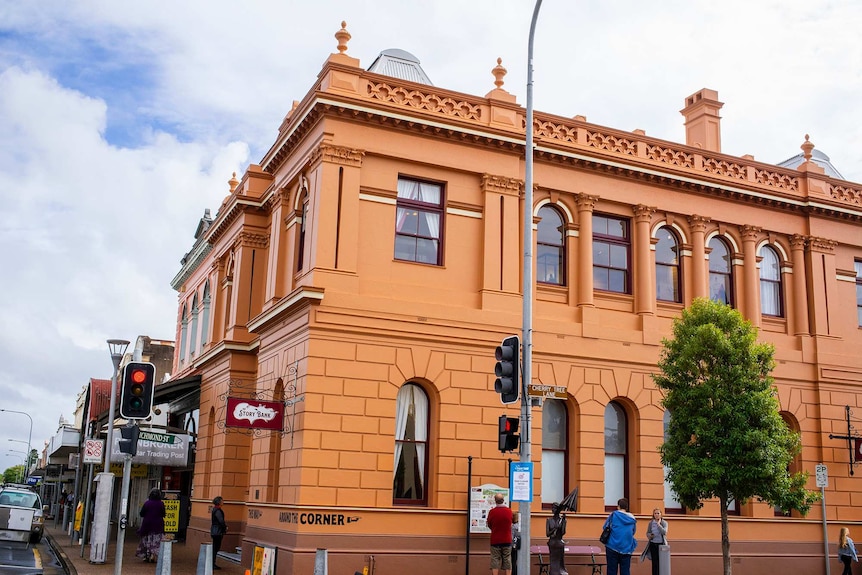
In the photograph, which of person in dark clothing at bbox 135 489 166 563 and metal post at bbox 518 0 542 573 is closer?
metal post at bbox 518 0 542 573

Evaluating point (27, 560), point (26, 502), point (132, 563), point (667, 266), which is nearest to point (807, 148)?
point (667, 266)

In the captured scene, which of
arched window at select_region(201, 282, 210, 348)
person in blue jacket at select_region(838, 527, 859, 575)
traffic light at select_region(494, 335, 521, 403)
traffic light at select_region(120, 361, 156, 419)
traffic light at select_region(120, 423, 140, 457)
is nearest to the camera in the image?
traffic light at select_region(494, 335, 521, 403)

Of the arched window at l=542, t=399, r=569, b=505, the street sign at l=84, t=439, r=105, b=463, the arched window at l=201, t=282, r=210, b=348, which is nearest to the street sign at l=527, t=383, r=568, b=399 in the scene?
the arched window at l=542, t=399, r=569, b=505

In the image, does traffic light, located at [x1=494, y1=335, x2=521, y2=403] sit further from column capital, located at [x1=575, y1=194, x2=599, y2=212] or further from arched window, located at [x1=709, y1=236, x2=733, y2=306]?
arched window, located at [x1=709, y1=236, x2=733, y2=306]

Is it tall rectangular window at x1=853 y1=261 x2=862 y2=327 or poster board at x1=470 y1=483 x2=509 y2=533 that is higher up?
tall rectangular window at x1=853 y1=261 x2=862 y2=327

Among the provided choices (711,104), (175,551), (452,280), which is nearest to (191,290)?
(175,551)

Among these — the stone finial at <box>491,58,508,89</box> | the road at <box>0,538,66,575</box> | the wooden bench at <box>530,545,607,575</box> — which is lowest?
the road at <box>0,538,66,575</box>

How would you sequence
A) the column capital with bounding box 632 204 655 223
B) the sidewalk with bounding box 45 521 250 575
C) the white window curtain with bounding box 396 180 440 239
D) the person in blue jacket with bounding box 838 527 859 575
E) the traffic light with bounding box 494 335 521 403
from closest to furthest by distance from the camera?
the traffic light with bounding box 494 335 521 403
the sidewalk with bounding box 45 521 250 575
the white window curtain with bounding box 396 180 440 239
the person in blue jacket with bounding box 838 527 859 575
the column capital with bounding box 632 204 655 223

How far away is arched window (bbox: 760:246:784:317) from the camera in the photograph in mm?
26281

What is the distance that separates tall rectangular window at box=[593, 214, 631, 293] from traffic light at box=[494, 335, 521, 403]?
31.6 ft

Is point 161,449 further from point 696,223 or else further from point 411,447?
point 696,223

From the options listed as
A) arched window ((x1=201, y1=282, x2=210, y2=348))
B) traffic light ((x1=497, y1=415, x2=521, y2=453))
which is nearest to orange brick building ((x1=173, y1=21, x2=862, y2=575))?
arched window ((x1=201, y1=282, x2=210, y2=348))

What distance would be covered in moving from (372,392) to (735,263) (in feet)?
38.4

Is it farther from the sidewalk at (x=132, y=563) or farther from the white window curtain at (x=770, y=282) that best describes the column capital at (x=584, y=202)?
the sidewalk at (x=132, y=563)
